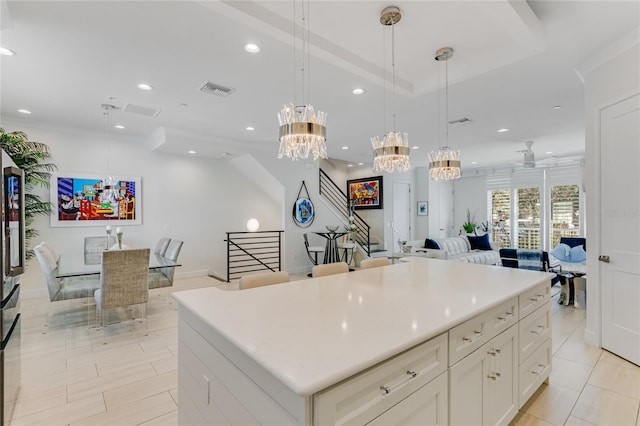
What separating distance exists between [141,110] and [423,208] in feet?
25.0

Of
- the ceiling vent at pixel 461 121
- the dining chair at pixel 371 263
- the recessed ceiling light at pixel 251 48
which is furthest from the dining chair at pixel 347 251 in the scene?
the recessed ceiling light at pixel 251 48

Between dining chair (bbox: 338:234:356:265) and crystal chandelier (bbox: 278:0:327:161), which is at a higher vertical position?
crystal chandelier (bbox: 278:0:327:161)

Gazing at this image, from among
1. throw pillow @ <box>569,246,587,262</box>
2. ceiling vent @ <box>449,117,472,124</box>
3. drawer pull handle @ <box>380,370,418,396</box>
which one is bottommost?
throw pillow @ <box>569,246,587,262</box>

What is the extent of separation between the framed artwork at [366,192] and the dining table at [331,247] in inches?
78.1

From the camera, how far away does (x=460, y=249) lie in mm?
7746

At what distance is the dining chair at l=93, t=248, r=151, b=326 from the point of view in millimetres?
3303

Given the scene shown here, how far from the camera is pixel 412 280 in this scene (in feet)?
7.38

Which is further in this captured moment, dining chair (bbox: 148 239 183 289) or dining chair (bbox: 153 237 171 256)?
dining chair (bbox: 153 237 171 256)

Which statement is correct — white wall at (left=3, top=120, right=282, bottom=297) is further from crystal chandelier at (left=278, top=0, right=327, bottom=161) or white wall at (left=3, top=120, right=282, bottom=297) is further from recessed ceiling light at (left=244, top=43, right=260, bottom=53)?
crystal chandelier at (left=278, top=0, right=327, bottom=161)

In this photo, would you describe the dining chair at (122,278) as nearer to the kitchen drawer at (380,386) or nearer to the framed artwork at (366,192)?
the kitchen drawer at (380,386)

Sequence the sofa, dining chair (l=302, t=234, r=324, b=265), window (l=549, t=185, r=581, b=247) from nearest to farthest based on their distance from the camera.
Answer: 1. the sofa
2. dining chair (l=302, t=234, r=324, b=265)
3. window (l=549, t=185, r=581, b=247)

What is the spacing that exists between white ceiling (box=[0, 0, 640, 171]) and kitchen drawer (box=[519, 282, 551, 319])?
204 centimetres

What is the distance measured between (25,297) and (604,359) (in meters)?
7.58

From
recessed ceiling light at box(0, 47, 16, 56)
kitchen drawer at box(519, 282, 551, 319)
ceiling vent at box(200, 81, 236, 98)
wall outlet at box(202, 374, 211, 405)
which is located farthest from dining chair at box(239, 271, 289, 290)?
recessed ceiling light at box(0, 47, 16, 56)
